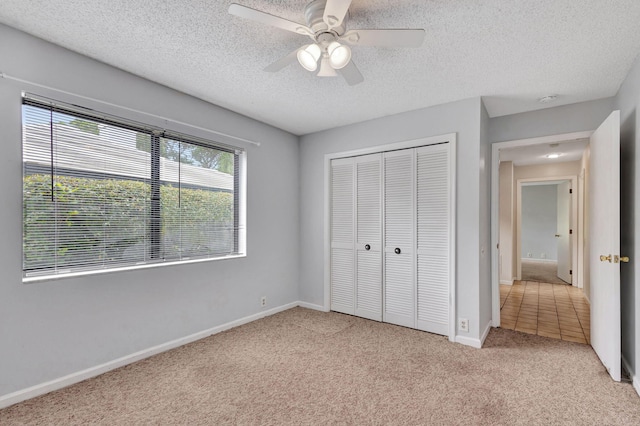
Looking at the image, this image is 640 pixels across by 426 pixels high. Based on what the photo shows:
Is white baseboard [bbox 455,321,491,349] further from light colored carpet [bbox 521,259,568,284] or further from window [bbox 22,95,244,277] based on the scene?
light colored carpet [bbox 521,259,568,284]

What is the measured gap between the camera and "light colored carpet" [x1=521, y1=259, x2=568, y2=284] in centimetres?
616

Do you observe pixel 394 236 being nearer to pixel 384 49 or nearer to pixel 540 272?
pixel 384 49

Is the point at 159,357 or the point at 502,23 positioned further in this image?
the point at 159,357

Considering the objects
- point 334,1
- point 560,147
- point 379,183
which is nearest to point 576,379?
point 379,183

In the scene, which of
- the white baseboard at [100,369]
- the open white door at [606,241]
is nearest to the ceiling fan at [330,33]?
the open white door at [606,241]

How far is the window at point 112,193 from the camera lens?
7.04ft

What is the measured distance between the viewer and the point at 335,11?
4.85ft

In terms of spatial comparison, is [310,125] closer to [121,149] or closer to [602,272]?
[121,149]

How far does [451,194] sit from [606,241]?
1.23 metres

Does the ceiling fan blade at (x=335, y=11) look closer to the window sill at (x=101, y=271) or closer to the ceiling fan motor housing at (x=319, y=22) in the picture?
the ceiling fan motor housing at (x=319, y=22)

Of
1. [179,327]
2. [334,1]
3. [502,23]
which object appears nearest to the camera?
[334,1]

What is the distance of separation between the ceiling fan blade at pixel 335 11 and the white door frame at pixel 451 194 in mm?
2005

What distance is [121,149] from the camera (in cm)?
258

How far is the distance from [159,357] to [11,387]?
36.7 inches
